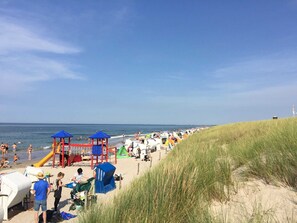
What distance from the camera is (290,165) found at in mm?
5445

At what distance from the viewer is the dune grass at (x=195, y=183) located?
4039 millimetres

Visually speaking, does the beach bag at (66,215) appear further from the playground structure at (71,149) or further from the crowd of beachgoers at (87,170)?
the playground structure at (71,149)

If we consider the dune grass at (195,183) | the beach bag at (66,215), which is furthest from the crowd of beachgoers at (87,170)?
the dune grass at (195,183)

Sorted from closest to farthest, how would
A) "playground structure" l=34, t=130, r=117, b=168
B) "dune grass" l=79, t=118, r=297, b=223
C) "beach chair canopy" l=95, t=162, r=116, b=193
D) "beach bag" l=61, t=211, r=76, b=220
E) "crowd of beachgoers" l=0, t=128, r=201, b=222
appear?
"dune grass" l=79, t=118, r=297, b=223
"beach bag" l=61, t=211, r=76, b=220
"crowd of beachgoers" l=0, t=128, r=201, b=222
"beach chair canopy" l=95, t=162, r=116, b=193
"playground structure" l=34, t=130, r=117, b=168

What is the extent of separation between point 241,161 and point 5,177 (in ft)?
20.9

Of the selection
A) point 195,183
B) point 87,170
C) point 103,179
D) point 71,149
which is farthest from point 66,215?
point 71,149

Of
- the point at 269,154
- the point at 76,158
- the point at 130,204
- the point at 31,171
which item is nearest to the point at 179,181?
the point at 130,204

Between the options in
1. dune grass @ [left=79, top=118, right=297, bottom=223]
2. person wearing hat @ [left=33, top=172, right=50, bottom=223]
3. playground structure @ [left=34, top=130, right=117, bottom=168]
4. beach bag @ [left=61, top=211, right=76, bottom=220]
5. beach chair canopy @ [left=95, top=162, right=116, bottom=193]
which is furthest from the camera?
Answer: playground structure @ [left=34, top=130, right=117, bottom=168]

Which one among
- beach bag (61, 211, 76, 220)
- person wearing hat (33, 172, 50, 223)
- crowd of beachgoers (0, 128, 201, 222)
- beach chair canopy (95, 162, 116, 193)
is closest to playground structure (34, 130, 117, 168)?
crowd of beachgoers (0, 128, 201, 222)

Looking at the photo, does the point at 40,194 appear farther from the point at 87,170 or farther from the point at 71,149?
the point at 71,149

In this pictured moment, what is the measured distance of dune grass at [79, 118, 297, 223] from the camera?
4.04m

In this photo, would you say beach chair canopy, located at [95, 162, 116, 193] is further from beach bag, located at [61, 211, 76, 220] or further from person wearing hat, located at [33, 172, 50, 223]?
person wearing hat, located at [33, 172, 50, 223]

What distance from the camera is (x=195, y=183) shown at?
5.18m

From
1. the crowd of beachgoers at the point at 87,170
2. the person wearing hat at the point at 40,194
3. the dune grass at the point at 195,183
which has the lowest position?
the crowd of beachgoers at the point at 87,170
